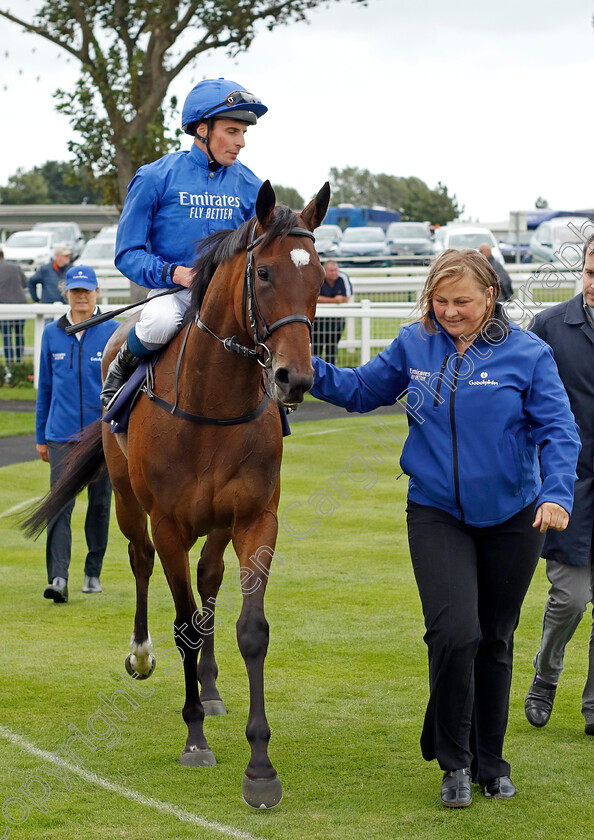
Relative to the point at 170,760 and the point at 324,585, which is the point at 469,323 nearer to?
the point at 170,760

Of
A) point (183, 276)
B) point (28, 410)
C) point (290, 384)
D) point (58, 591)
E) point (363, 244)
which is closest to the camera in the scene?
point (290, 384)

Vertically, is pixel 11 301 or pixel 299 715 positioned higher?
pixel 11 301

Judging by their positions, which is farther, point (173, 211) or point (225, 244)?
point (173, 211)

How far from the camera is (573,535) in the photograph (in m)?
4.41

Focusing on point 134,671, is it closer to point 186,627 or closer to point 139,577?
point 139,577

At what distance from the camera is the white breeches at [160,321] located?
4434mm

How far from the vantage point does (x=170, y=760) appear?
14.0ft

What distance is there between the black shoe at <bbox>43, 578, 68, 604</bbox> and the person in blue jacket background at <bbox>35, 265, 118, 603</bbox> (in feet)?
0.74

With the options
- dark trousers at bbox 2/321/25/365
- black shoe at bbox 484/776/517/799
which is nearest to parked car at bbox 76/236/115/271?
dark trousers at bbox 2/321/25/365

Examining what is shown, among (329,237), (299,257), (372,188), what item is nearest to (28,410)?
(299,257)

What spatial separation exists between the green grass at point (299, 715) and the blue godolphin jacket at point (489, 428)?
3.56 feet

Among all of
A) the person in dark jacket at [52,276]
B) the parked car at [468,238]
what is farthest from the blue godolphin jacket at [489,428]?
the parked car at [468,238]

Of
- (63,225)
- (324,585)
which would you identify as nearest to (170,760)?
(324,585)

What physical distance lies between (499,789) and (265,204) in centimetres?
225
